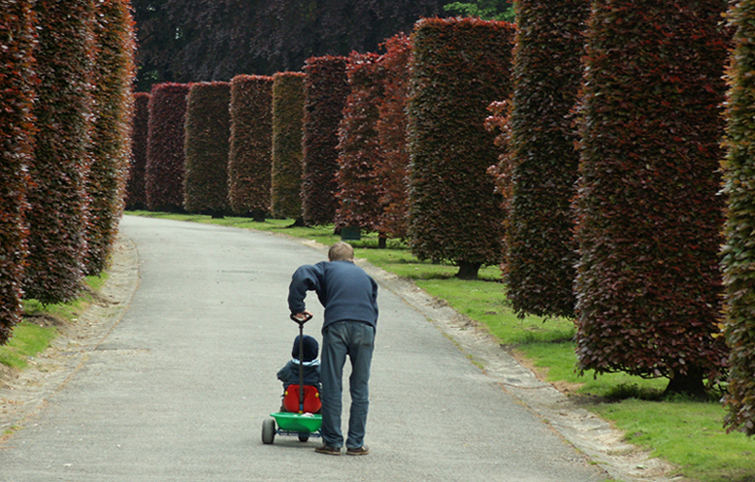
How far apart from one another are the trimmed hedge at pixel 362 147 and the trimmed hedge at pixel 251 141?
12.0 metres

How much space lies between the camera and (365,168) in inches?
1219

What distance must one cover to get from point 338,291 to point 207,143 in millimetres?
38204

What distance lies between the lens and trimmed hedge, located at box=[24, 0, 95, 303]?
1430cm

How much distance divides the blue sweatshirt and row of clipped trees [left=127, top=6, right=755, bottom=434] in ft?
9.35

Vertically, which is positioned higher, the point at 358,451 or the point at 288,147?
the point at 288,147

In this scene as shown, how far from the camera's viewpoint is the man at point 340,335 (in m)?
8.63

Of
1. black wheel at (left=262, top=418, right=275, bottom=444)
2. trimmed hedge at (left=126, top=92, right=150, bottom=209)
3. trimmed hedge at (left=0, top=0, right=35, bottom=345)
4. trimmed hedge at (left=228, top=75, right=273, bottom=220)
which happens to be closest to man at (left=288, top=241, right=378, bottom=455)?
black wheel at (left=262, top=418, right=275, bottom=444)

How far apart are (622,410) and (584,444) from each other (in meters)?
1.32

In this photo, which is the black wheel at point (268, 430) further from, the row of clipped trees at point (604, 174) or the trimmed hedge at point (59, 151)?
the trimmed hedge at point (59, 151)

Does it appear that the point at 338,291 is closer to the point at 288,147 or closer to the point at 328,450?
the point at 328,450

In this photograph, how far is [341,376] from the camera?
8750 millimetres

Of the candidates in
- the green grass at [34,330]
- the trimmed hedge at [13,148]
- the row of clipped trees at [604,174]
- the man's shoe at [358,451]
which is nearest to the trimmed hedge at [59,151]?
the green grass at [34,330]

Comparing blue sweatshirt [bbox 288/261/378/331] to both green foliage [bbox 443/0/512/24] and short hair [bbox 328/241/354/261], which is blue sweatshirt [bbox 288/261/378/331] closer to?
short hair [bbox 328/241/354/261]

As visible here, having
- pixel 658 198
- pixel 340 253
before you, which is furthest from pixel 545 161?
pixel 340 253
